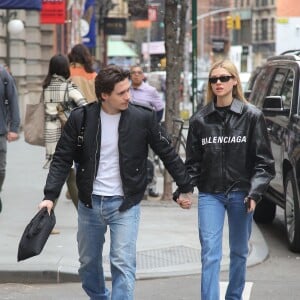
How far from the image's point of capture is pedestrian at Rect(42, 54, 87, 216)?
32.4 ft

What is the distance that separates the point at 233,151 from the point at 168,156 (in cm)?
49

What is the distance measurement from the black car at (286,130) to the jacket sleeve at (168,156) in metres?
3.16

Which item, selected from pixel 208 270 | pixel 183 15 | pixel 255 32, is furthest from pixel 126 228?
pixel 255 32

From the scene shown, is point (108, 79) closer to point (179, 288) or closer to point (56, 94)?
point (179, 288)

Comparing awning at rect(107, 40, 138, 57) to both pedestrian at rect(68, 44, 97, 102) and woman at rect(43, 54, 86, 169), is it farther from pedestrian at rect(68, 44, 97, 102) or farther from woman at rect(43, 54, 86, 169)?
woman at rect(43, 54, 86, 169)

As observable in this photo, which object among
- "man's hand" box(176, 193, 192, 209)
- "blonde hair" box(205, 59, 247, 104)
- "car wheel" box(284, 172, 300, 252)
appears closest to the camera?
"man's hand" box(176, 193, 192, 209)

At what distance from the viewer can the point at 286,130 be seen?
995cm

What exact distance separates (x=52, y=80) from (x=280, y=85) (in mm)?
2611

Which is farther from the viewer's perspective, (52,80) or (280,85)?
(280,85)

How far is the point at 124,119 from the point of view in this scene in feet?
20.2

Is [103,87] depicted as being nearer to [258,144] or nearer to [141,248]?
[258,144]

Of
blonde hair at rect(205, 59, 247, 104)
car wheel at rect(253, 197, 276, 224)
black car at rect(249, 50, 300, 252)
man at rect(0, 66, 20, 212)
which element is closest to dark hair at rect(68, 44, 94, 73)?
man at rect(0, 66, 20, 212)

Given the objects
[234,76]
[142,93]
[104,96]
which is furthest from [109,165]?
[142,93]

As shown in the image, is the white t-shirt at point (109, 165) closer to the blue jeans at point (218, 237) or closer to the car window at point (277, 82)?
the blue jeans at point (218, 237)
